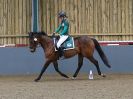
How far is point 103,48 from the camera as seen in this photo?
Answer: 21.4 m

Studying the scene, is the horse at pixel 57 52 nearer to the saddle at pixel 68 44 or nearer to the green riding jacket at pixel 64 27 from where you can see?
the saddle at pixel 68 44

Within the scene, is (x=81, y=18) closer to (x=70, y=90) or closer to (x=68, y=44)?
(x=68, y=44)

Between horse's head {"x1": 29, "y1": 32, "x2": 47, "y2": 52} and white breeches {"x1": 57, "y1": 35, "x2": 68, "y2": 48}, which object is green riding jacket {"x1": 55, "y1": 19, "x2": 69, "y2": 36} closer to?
white breeches {"x1": 57, "y1": 35, "x2": 68, "y2": 48}

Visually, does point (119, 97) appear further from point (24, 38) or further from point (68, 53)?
point (24, 38)

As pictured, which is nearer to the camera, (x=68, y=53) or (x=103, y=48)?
(x=68, y=53)

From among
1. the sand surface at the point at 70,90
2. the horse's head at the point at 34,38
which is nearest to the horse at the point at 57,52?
the horse's head at the point at 34,38

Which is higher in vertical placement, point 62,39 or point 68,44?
point 62,39

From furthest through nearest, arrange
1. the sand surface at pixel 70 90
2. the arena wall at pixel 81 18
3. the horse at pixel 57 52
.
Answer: the arena wall at pixel 81 18 < the horse at pixel 57 52 < the sand surface at pixel 70 90

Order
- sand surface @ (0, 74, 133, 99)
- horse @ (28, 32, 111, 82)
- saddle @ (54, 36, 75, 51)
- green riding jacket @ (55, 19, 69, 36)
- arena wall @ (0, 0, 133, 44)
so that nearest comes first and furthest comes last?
sand surface @ (0, 74, 133, 99) → green riding jacket @ (55, 19, 69, 36) → horse @ (28, 32, 111, 82) → saddle @ (54, 36, 75, 51) → arena wall @ (0, 0, 133, 44)

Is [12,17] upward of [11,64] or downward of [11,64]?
upward

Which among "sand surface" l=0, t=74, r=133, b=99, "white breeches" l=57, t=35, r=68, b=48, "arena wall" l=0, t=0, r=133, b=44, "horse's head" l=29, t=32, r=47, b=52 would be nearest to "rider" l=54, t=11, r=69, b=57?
"white breeches" l=57, t=35, r=68, b=48

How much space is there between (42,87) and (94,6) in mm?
6953

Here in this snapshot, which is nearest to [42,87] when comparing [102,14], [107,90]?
[107,90]

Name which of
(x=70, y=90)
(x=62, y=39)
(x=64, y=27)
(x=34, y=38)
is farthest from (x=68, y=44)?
(x=70, y=90)
